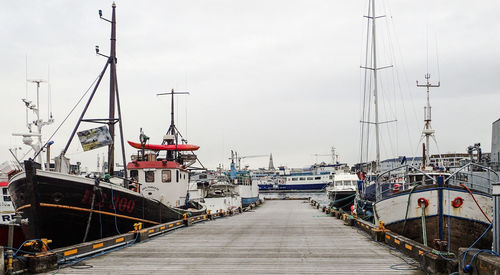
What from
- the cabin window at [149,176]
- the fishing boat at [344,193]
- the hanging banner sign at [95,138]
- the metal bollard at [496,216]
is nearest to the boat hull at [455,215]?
the metal bollard at [496,216]

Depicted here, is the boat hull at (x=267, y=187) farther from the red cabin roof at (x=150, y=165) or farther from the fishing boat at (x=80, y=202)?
the fishing boat at (x=80, y=202)

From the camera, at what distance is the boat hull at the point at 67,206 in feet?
37.2

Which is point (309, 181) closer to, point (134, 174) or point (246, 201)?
point (246, 201)

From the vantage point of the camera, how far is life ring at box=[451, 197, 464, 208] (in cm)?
1141

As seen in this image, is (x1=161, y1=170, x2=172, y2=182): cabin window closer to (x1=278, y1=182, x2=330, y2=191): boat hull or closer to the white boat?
the white boat

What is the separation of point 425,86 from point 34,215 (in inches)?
770

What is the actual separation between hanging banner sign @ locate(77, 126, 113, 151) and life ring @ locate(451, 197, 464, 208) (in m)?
10.4

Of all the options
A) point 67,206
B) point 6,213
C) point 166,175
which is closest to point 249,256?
point 67,206

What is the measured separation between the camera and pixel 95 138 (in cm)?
1470

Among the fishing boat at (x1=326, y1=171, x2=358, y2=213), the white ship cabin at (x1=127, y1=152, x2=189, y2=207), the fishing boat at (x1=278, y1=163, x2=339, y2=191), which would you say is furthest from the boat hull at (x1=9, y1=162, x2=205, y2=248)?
the fishing boat at (x1=278, y1=163, x2=339, y2=191)

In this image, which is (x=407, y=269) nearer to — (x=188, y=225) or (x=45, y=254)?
(x=45, y=254)

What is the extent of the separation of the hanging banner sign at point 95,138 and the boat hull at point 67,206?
4.87ft

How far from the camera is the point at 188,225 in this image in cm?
1841

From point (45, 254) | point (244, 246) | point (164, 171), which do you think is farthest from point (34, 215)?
point (164, 171)
